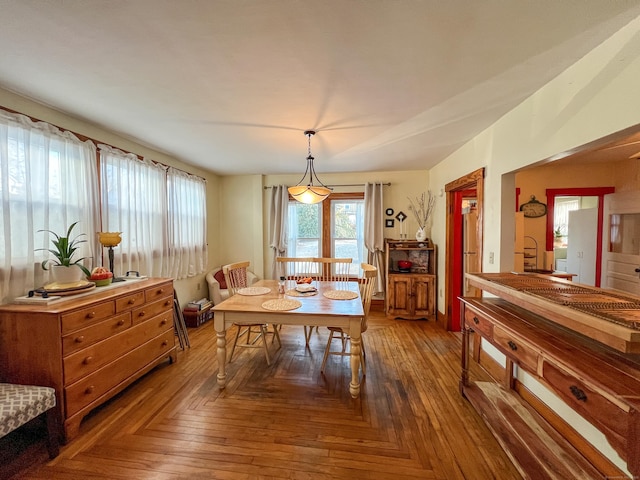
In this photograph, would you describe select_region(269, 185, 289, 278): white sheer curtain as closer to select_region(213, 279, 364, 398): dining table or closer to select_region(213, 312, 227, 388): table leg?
select_region(213, 279, 364, 398): dining table

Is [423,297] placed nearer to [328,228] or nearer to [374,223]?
[374,223]

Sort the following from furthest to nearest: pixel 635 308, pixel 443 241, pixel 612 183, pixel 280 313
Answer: pixel 443 241
pixel 612 183
pixel 280 313
pixel 635 308

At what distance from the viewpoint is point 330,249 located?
Answer: 4.68m

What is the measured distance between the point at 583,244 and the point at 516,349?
3651mm

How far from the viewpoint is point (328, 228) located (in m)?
4.66

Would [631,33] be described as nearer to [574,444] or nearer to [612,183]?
[574,444]

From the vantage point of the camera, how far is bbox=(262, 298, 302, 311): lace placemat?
2186 millimetres

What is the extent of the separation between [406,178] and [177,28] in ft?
12.7

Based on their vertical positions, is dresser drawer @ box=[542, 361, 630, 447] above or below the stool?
above

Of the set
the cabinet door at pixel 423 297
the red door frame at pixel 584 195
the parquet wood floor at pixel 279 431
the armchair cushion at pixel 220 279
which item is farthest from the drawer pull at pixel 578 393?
the armchair cushion at pixel 220 279

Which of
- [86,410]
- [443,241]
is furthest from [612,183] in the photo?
[86,410]

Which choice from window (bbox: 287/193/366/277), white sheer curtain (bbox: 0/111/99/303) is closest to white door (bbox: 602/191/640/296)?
window (bbox: 287/193/366/277)

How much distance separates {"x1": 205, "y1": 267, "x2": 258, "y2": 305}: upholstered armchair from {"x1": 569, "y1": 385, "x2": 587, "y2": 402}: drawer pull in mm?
3802

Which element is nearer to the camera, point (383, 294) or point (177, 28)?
point (177, 28)
